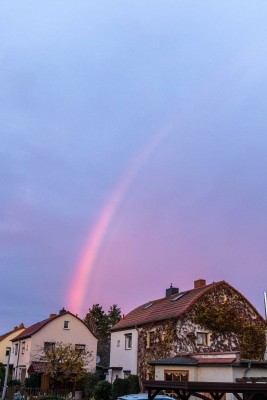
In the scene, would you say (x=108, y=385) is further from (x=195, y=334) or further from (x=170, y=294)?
(x=170, y=294)

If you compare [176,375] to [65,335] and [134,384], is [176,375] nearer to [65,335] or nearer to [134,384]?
[134,384]

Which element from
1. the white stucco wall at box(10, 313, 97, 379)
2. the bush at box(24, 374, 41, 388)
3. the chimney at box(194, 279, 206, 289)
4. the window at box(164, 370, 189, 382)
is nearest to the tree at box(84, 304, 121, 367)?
the white stucco wall at box(10, 313, 97, 379)

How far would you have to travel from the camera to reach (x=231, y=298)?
40000 millimetres

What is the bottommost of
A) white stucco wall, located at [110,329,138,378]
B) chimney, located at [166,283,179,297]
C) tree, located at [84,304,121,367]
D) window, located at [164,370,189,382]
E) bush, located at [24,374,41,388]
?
bush, located at [24,374,41,388]

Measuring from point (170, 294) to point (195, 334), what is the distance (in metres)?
9.47

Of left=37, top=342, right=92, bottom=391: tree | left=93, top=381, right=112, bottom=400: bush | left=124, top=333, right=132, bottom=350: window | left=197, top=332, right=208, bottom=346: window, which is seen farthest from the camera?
left=124, top=333, right=132, bottom=350: window

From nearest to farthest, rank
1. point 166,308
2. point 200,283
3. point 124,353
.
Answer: point 166,308 < point 124,353 < point 200,283

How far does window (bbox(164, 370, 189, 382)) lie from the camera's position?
30.4 metres

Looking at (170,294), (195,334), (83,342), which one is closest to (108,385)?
(195,334)

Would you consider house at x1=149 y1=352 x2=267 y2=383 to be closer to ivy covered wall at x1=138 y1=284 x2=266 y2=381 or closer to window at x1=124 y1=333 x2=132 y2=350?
ivy covered wall at x1=138 y1=284 x2=266 y2=381

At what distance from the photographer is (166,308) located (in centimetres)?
4072

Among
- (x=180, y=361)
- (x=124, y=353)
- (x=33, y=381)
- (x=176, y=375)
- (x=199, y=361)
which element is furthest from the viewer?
(x=33, y=381)

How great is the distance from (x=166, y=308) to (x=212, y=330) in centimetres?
485

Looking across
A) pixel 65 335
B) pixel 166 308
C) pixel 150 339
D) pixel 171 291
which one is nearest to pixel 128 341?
pixel 150 339
